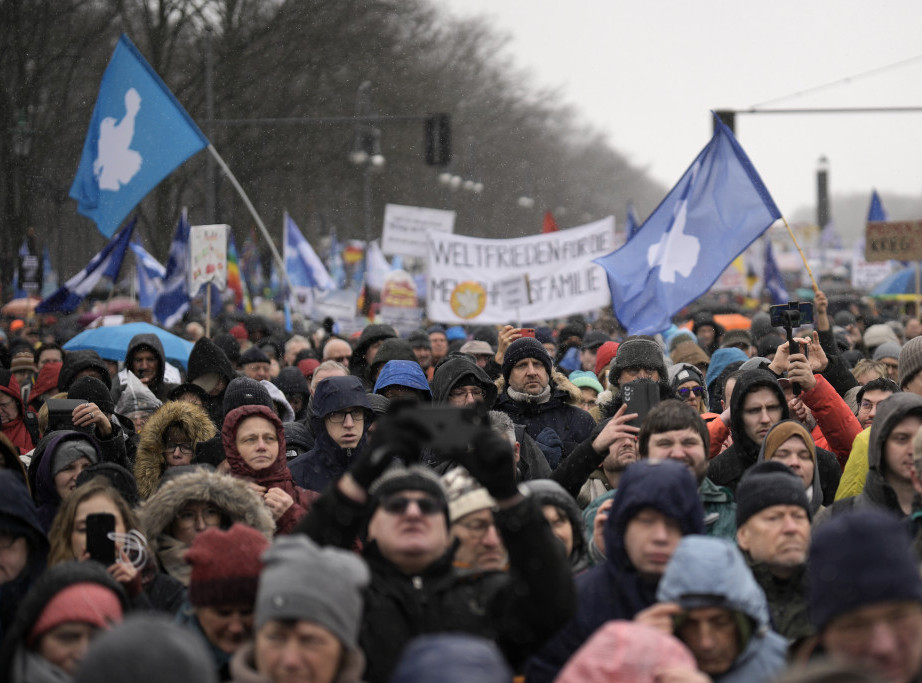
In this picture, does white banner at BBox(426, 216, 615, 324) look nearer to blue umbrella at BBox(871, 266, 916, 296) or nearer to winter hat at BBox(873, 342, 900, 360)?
winter hat at BBox(873, 342, 900, 360)

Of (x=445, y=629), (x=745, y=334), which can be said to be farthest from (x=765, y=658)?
(x=745, y=334)

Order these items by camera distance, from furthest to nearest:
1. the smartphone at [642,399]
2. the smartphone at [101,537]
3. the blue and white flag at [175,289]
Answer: the blue and white flag at [175,289]
the smartphone at [642,399]
the smartphone at [101,537]

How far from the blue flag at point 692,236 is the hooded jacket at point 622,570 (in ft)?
15.1

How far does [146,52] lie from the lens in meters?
26.3

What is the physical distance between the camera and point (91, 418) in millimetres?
6309

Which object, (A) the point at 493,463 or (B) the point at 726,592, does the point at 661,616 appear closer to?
(B) the point at 726,592

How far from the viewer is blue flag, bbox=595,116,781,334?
27.3 feet

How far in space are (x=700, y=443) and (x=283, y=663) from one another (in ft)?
7.10

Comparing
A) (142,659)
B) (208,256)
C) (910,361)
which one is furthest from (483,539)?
(208,256)

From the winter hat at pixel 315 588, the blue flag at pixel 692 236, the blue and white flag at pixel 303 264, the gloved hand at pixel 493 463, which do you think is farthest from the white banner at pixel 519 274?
the winter hat at pixel 315 588

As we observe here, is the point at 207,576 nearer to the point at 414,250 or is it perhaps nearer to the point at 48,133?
the point at 414,250

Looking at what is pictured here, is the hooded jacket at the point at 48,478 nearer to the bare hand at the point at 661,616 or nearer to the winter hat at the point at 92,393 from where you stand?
the winter hat at the point at 92,393

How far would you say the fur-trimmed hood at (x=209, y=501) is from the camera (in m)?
4.64

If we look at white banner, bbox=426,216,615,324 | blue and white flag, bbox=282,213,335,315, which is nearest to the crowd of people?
white banner, bbox=426,216,615,324
